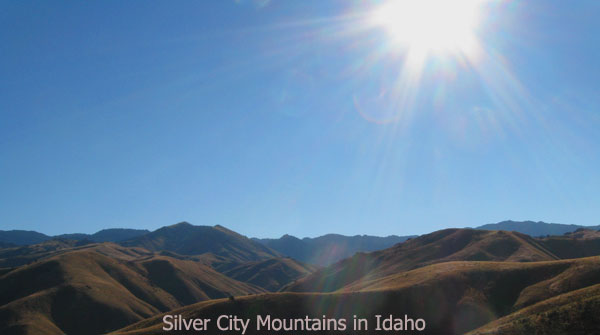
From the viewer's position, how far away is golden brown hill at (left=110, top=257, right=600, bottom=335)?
70375mm

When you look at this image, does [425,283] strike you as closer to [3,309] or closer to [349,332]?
[349,332]

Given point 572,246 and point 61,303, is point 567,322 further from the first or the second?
point 61,303

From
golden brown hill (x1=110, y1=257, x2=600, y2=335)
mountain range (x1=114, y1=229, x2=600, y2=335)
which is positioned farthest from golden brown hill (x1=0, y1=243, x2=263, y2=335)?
golden brown hill (x1=110, y1=257, x2=600, y2=335)

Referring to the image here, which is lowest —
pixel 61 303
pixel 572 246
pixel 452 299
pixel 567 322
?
pixel 61 303

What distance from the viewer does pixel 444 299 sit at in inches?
3132

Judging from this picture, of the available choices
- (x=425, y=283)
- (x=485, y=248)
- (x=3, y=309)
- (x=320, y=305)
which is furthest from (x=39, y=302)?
(x=485, y=248)

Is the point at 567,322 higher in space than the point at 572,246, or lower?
lower

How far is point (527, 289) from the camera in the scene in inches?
Answer: 2926

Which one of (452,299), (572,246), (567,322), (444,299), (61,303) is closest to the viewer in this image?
(567,322)

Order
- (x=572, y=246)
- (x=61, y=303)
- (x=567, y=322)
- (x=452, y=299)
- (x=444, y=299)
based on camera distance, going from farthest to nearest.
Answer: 1. (x=572, y=246)
2. (x=61, y=303)
3. (x=444, y=299)
4. (x=452, y=299)
5. (x=567, y=322)

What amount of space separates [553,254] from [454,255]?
44902 millimetres

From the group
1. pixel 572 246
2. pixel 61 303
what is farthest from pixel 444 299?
pixel 61 303

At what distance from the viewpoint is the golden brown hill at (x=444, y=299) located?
7038cm

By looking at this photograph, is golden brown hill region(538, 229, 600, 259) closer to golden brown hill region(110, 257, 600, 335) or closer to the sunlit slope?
golden brown hill region(110, 257, 600, 335)
